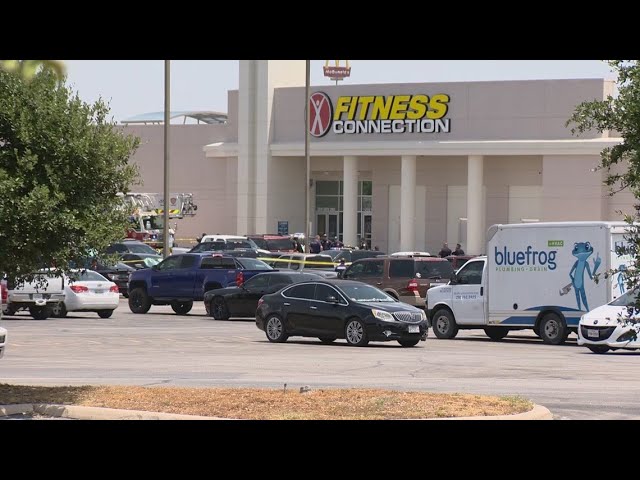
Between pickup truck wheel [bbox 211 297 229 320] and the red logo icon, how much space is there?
3246cm

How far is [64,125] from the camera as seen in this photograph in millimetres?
16094

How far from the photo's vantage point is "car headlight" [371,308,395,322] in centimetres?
2770

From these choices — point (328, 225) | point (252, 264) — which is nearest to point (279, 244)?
point (328, 225)

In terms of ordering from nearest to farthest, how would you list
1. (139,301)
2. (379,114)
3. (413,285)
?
1. (413,285)
2. (139,301)
3. (379,114)

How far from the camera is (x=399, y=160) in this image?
7088 centimetres

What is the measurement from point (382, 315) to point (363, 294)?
105 cm

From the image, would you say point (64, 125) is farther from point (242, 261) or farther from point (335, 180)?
point (335, 180)

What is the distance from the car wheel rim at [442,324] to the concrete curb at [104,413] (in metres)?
15.6

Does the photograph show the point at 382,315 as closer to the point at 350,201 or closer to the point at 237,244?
the point at 237,244

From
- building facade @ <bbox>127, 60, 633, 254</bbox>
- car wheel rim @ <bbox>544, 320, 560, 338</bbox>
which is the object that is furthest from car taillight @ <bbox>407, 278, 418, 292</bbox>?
building facade @ <bbox>127, 60, 633, 254</bbox>

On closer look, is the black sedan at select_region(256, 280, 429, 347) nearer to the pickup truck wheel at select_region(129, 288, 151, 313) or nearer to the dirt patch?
the dirt patch

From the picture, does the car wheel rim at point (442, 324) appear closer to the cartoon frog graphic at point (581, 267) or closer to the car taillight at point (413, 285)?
the cartoon frog graphic at point (581, 267)

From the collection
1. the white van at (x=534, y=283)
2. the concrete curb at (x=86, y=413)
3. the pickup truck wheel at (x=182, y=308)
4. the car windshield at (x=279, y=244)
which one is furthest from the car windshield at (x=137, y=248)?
the concrete curb at (x=86, y=413)

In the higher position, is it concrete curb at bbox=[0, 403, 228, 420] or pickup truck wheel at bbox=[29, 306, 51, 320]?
concrete curb at bbox=[0, 403, 228, 420]
